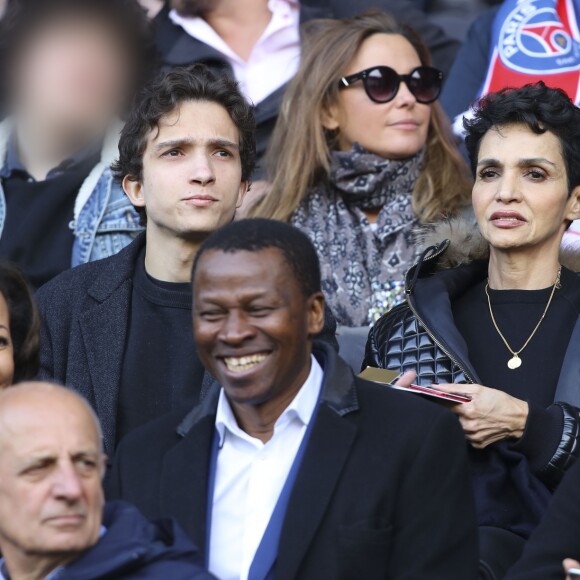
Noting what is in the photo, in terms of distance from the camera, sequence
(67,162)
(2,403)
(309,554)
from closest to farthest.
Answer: (2,403), (309,554), (67,162)

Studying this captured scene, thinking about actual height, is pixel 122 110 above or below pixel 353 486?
above

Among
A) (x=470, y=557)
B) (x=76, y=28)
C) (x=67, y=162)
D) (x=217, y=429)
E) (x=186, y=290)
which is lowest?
(x=470, y=557)

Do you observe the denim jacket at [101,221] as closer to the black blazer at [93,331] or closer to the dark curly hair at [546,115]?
the black blazer at [93,331]

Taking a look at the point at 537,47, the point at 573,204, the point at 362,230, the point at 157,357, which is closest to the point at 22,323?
the point at 157,357

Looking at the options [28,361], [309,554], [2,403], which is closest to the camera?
[2,403]

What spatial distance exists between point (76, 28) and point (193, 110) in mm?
1560

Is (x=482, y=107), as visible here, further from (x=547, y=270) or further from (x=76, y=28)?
(x=76, y=28)

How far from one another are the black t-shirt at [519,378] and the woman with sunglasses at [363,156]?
68 cm

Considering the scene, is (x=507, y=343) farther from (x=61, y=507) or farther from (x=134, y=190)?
(x=61, y=507)

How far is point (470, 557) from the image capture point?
332cm

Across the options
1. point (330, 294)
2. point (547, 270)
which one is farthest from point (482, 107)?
point (330, 294)

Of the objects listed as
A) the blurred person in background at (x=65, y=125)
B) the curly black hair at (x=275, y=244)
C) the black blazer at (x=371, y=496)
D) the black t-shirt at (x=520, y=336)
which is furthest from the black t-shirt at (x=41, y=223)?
the black blazer at (x=371, y=496)

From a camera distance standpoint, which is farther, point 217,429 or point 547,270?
point 547,270

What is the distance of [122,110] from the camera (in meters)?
5.81
